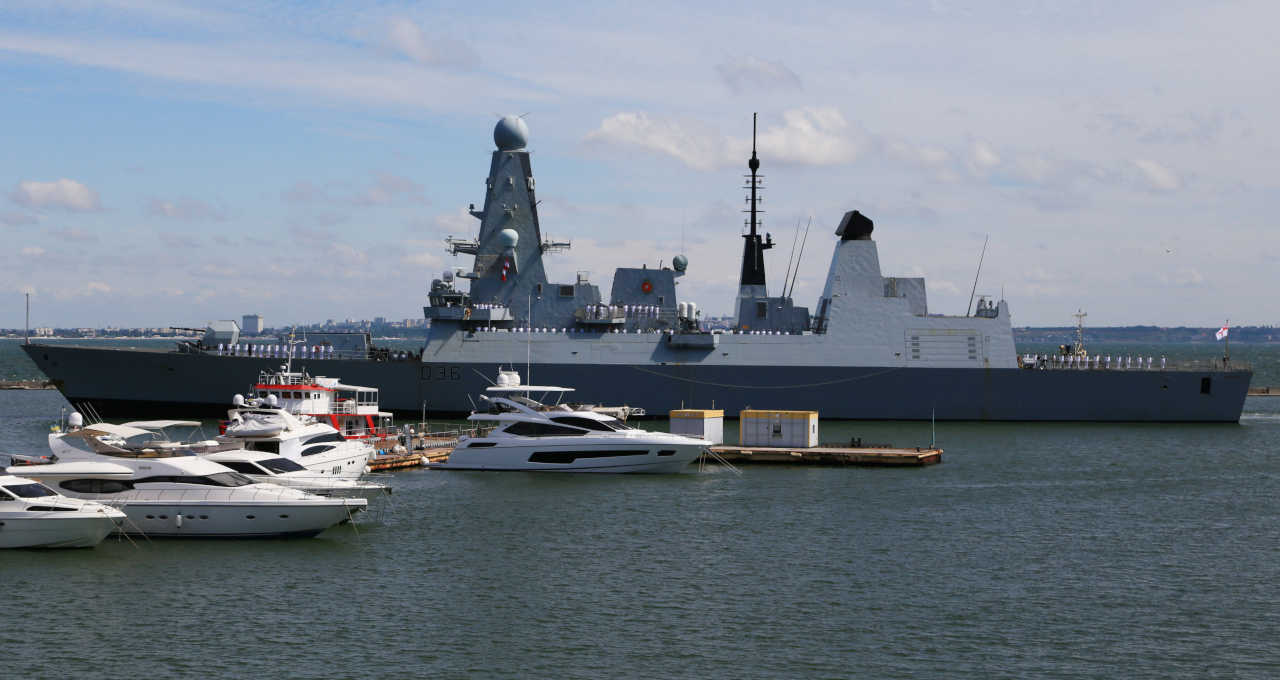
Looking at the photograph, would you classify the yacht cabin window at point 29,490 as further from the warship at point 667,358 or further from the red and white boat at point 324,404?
the warship at point 667,358

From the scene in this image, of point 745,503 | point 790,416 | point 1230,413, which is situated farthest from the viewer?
point 1230,413

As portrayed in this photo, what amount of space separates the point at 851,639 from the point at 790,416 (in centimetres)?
2384

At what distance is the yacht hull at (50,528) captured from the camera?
2477 cm

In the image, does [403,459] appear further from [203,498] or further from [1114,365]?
[1114,365]

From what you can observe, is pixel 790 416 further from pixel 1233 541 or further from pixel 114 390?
pixel 114 390

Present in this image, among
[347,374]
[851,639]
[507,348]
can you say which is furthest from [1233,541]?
[347,374]

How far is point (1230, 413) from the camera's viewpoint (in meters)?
55.5

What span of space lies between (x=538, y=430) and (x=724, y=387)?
16810 millimetres

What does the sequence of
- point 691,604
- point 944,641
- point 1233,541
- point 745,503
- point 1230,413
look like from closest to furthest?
point 944,641
point 691,604
point 1233,541
point 745,503
point 1230,413

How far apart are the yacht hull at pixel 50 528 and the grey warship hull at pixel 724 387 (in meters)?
26.4

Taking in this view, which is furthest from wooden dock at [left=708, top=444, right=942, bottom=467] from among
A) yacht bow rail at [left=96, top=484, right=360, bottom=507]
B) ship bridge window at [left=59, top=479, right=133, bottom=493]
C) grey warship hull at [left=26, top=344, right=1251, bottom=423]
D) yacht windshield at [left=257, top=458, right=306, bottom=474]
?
ship bridge window at [left=59, top=479, right=133, bottom=493]

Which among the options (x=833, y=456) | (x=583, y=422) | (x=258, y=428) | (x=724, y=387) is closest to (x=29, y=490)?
(x=258, y=428)

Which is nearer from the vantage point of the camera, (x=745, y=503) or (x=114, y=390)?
(x=745, y=503)

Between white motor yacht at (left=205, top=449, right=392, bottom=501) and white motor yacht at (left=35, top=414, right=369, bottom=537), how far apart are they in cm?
143
